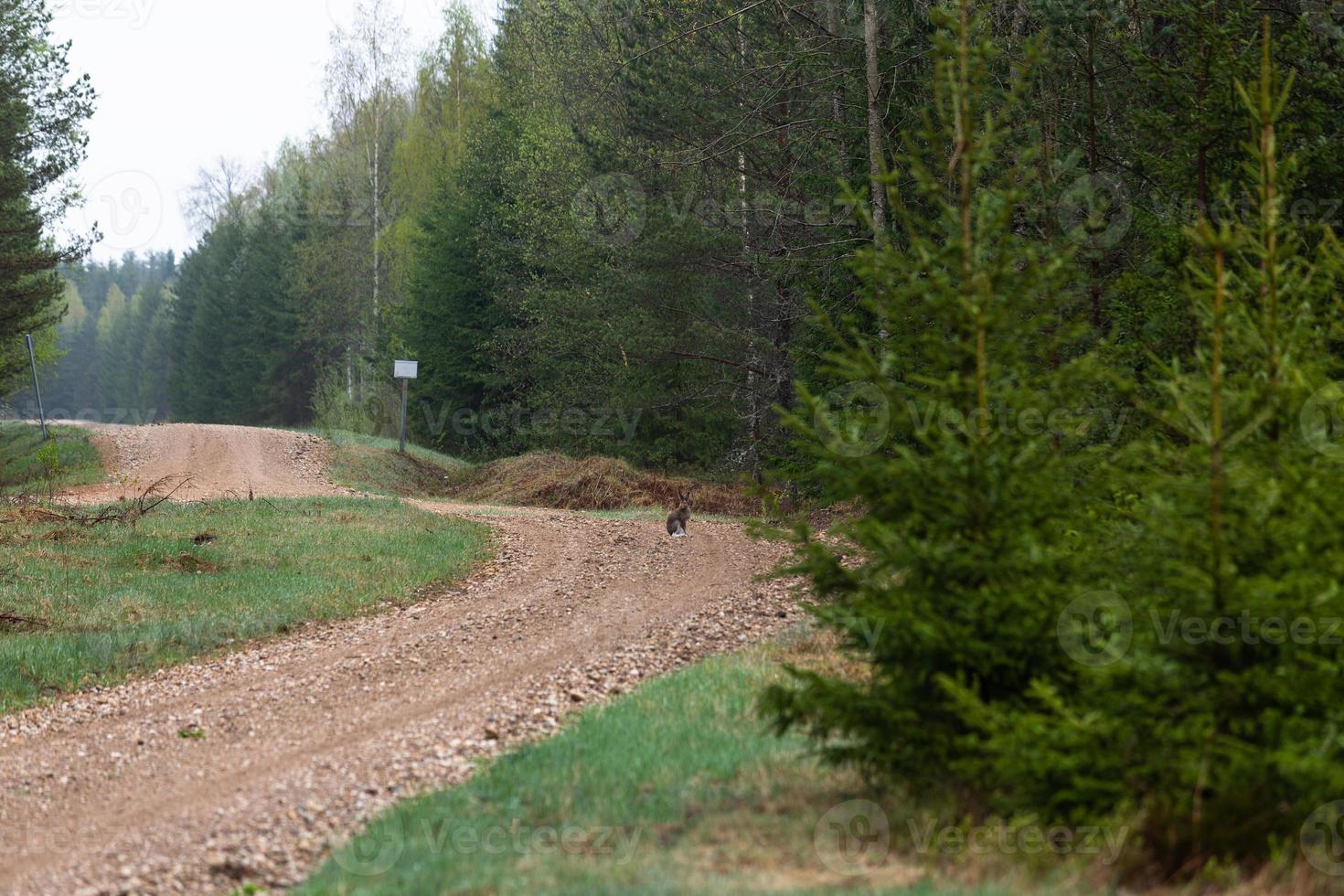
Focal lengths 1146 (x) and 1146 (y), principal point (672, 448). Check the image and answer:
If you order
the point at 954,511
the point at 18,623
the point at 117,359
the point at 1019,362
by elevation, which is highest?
the point at 117,359

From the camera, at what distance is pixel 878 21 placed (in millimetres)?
17766

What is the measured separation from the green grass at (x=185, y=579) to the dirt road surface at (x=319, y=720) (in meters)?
0.60

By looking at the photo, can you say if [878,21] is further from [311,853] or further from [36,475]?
[36,475]

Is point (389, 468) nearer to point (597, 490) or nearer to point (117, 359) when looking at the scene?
point (597, 490)

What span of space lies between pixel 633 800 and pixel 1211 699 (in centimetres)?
299

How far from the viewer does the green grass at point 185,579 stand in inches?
422

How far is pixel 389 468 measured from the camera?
29688 millimetres

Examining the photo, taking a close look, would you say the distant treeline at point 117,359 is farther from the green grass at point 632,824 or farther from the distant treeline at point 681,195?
the green grass at point 632,824

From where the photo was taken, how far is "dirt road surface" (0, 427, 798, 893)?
6.05m

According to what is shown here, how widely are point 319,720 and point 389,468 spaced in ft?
71.1

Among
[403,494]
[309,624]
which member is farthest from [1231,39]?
[403,494]

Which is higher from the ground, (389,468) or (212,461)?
(212,461)

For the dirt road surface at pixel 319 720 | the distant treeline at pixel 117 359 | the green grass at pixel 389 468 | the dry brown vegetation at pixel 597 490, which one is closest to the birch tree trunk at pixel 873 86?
the dirt road surface at pixel 319 720

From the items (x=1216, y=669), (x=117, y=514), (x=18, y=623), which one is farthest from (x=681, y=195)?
(x=1216, y=669)
